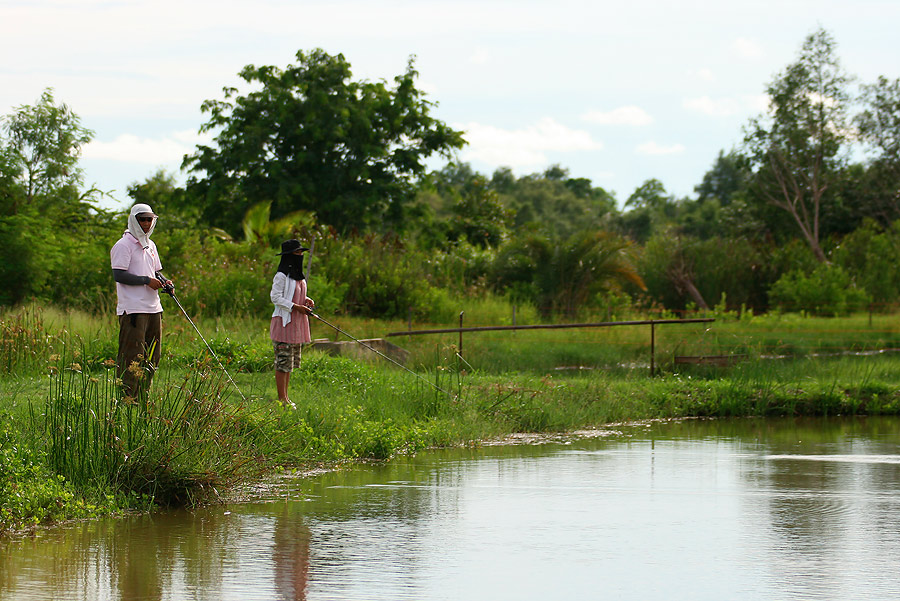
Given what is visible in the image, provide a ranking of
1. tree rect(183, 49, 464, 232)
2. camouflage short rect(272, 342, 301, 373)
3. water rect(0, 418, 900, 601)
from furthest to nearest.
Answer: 1. tree rect(183, 49, 464, 232)
2. camouflage short rect(272, 342, 301, 373)
3. water rect(0, 418, 900, 601)

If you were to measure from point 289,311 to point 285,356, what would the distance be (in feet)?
1.68

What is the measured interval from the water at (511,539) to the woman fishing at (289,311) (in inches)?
71.5

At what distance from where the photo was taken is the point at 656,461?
11141 mm

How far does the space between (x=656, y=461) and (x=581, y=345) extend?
9134 mm

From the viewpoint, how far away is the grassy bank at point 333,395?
27.0 feet

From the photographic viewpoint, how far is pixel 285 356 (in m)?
11.8

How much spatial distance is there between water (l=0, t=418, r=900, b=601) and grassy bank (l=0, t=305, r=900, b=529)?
40cm

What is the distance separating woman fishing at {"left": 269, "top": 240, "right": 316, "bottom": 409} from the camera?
1186 cm

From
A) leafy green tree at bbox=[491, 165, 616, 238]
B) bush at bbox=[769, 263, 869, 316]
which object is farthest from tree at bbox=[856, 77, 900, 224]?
leafy green tree at bbox=[491, 165, 616, 238]

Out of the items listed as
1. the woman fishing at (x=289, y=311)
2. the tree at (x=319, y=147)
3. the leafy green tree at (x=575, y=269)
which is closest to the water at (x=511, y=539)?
the woman fishing at (x=289, y=311)

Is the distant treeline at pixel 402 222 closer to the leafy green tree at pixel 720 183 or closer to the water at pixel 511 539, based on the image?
the water at pixel 511 539

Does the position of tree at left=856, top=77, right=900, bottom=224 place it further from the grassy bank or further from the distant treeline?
the grassy bank

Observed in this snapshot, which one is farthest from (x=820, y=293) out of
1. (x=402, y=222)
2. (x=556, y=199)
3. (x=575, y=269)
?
(x=556, y=199)

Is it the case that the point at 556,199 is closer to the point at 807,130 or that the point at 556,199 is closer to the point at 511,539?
the point at 807,130
